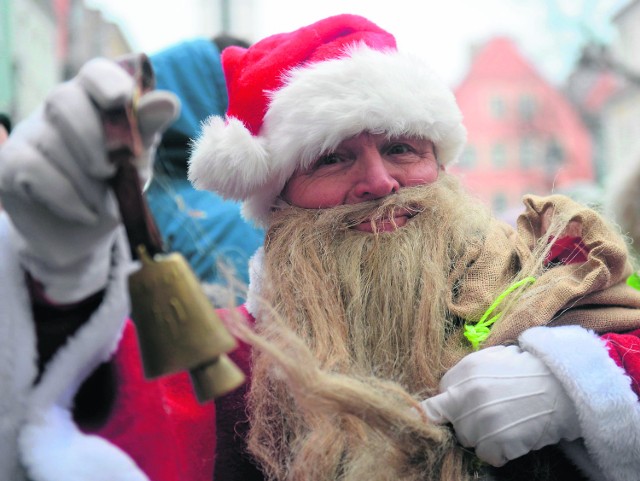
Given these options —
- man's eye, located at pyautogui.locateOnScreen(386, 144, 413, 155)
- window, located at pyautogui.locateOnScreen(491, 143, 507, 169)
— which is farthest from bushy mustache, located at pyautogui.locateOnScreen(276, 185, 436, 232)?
window, located at pyautogui.locateOnScreen(491, 143, 507, 169)

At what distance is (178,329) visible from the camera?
92 centimetres

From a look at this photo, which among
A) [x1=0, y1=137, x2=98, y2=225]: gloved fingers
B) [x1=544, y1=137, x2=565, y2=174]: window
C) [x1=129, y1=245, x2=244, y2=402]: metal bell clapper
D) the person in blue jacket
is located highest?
[x1=0, y1=137, x2=98, y2=225]: gloved fingers

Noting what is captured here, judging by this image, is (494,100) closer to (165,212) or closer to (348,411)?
(165,212)

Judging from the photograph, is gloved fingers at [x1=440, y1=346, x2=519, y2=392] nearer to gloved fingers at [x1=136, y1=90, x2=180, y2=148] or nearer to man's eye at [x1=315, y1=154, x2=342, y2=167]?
man's eye at [x1=315, y1=154, x2=342, y2=167]

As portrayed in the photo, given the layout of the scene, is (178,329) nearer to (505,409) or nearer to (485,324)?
(505,409)

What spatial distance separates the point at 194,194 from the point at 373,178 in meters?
1.00

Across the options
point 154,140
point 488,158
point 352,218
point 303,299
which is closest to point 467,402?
point 303,299

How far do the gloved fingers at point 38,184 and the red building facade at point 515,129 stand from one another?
44.0ft

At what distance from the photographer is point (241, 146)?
1706 mm

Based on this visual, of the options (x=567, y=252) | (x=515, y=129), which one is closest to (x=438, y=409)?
(x=567, y=252)

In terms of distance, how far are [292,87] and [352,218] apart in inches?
13.2

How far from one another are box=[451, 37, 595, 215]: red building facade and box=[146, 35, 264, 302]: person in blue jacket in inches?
460

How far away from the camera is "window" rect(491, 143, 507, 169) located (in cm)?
1552

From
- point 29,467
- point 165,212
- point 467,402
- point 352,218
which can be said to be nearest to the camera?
point 29,467
